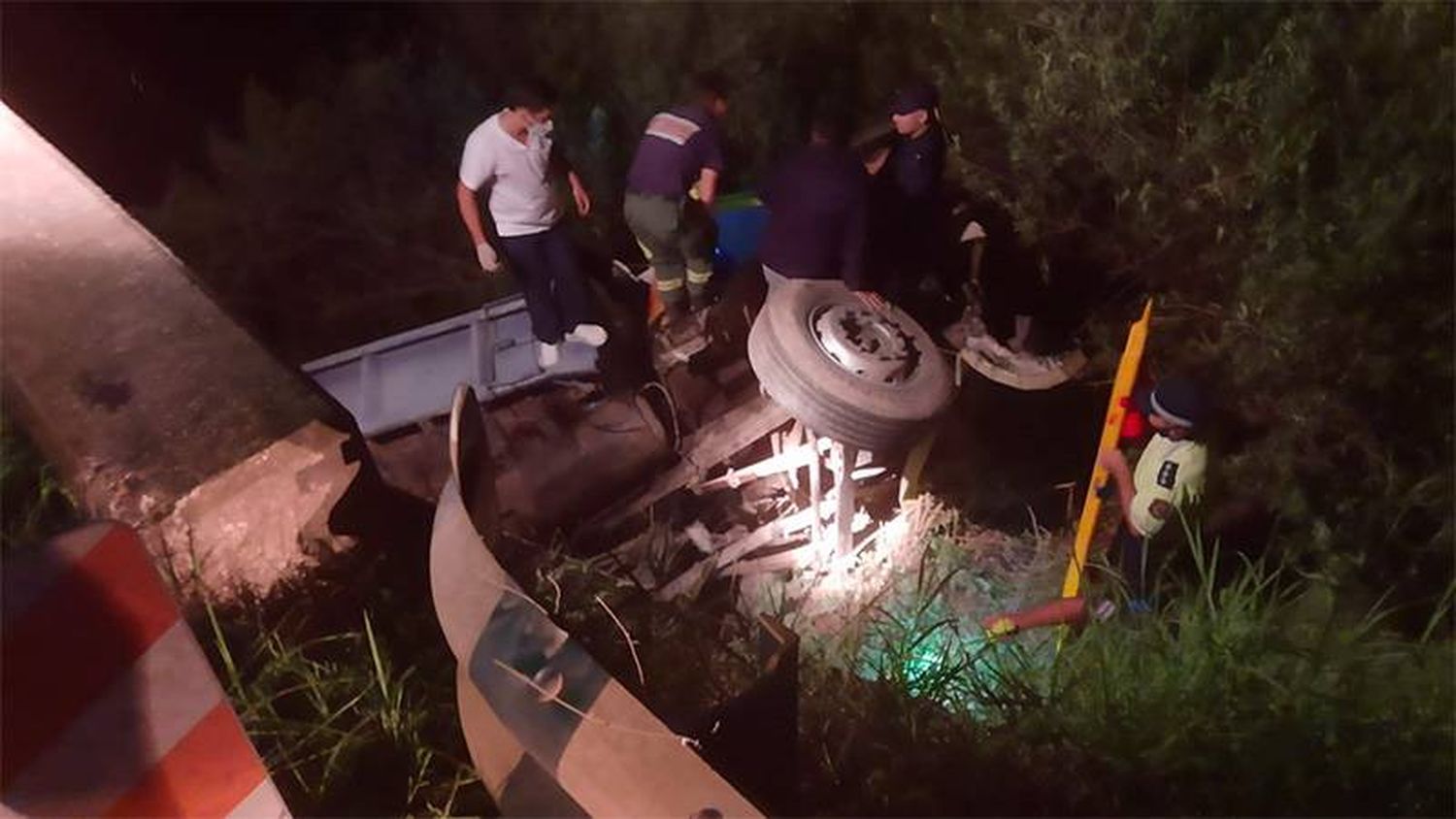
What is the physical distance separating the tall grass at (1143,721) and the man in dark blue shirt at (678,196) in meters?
1.10

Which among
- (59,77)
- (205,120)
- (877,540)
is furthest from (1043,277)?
(59,77)

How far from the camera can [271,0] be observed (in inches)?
185

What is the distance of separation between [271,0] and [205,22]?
0.96 feet

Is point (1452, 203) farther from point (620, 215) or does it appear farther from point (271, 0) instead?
point (271, 0)

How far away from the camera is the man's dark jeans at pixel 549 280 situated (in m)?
3.37

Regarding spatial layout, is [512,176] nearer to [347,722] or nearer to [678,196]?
[678,196]

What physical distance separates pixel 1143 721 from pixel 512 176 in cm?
212

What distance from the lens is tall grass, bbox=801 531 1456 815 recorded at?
9.46ft

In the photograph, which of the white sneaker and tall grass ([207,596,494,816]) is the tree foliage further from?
tall grass ([207,596,494,816])

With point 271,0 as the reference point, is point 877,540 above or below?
below

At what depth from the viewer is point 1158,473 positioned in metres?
3.38

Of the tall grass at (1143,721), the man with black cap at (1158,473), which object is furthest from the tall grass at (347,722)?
the man with black cap at (1158,473)

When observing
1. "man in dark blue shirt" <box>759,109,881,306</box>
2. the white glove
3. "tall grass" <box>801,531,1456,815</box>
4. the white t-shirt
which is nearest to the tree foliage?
the white glove

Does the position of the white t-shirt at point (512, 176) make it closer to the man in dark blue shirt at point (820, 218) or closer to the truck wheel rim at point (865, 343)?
the man in dark blue shirt at point (820, 218)
